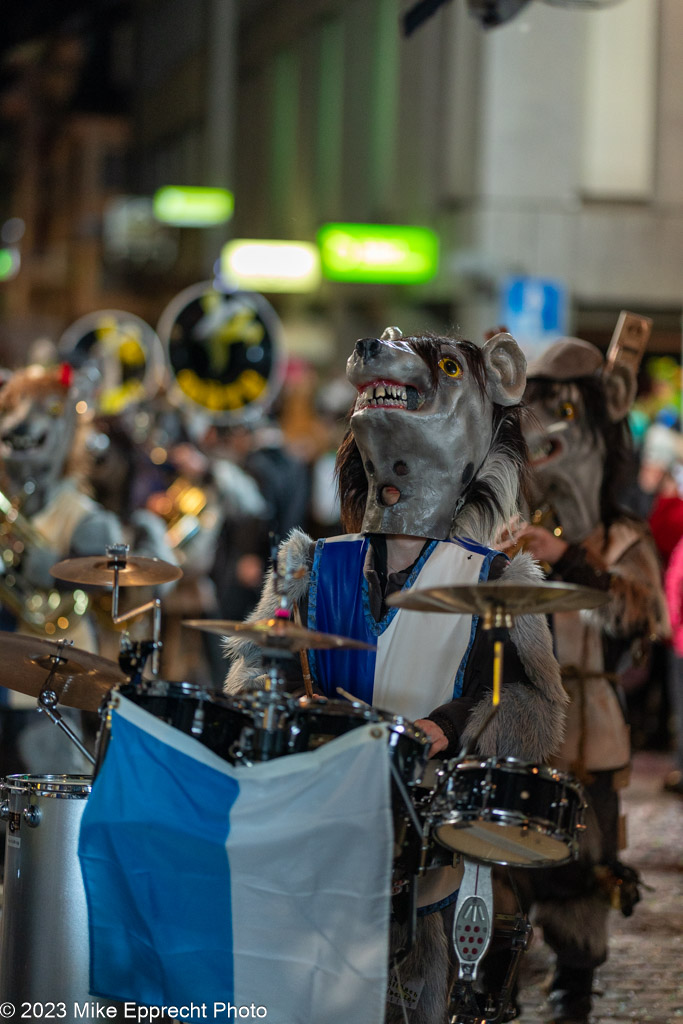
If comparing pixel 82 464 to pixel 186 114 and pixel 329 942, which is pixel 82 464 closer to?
pixel 329 942

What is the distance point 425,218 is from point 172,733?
15.8 meters

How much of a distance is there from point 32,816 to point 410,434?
141 cm

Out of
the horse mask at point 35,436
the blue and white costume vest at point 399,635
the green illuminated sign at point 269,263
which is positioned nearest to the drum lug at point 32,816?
the blue and white costume vest at point 399,635

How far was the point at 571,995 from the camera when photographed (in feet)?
16.0

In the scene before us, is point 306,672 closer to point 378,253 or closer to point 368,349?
point 368,349

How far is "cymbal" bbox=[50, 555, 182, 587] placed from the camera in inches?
166

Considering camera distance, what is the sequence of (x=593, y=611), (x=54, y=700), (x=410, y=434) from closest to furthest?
(x=410, y=434)
(x=54, y=700)
(x=593, y=611)

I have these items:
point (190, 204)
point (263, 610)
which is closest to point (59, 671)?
point (263, 610)

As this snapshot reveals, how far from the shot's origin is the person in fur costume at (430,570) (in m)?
3.80

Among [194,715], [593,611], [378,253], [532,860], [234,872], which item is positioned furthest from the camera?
[378,253]

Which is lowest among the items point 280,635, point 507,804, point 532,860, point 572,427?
point 532,860

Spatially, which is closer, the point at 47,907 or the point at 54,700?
the point at 47,907

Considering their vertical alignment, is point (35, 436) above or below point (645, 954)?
above

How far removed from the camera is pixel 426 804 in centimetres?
366
